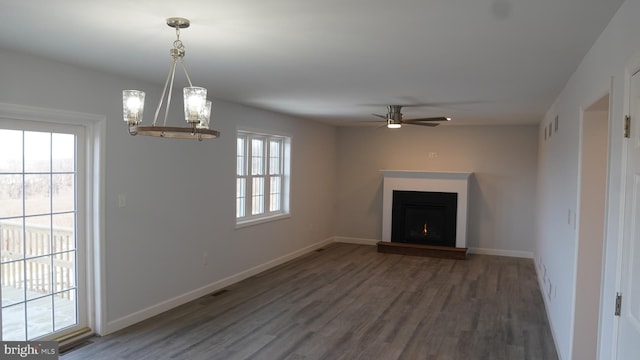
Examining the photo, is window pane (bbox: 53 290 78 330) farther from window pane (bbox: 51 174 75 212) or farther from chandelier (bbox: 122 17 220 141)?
chandelier (bbox: 122 17 220 141)

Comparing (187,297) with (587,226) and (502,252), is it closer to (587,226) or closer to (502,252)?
(587,226)

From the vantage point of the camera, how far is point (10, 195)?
340 centimetres

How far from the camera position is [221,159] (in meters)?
5.60

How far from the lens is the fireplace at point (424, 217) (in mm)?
7996

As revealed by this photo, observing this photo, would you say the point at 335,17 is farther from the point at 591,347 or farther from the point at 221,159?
the point at 221,159

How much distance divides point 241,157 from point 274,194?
1.10m

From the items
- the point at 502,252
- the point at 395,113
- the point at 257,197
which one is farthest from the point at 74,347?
the point at 502,252

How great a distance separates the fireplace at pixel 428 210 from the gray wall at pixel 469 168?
1.12ft

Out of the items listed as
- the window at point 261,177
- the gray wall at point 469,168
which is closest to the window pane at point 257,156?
the window at point 261,177

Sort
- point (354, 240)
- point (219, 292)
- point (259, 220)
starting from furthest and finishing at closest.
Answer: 1. point (354, 240)
2. point (259, 220)
3. point (219, 292)

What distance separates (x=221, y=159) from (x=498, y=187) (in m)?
4.99

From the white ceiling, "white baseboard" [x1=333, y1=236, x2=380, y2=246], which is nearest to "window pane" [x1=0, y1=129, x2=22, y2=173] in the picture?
the white ceiling

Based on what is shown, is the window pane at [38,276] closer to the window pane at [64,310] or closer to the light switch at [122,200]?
the window pane at [64,310]

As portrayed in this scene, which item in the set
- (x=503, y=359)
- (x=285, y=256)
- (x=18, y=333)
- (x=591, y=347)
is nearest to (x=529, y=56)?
(x=591, y=347)
